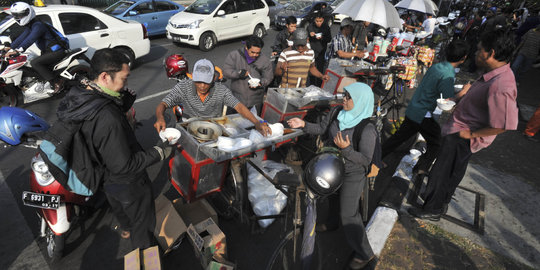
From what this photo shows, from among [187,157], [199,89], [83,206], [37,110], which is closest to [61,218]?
[83,206]

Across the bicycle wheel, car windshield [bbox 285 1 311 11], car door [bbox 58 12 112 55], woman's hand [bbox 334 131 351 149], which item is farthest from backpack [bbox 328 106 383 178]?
car windshield [bbox 285 1 311 11]

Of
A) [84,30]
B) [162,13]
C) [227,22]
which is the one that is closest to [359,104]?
[84,30]

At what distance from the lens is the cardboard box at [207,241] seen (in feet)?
8.70

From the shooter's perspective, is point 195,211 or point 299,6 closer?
point 195,211

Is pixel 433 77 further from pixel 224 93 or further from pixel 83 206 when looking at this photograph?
pixel 83 206

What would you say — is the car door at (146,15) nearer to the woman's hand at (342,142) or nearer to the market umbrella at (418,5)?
the market umbrella at (418,5)

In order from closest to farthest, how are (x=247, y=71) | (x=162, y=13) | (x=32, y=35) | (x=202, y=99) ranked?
(x=202, y=99)
(x=247, y=71)
(x=32, y=35)
(x=162, y=13)

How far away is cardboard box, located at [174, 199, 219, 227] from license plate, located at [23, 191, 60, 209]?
116 centimetres

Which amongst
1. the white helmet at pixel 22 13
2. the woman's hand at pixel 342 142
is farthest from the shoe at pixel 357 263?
the white helmet at pixel 22 13

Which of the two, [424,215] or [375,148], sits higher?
[375,148]

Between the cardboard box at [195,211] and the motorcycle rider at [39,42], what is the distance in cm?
501

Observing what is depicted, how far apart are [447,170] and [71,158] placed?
387cm

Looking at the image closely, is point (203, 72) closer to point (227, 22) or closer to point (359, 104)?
point (359, 104)

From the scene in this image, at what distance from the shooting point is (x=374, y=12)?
588cm
